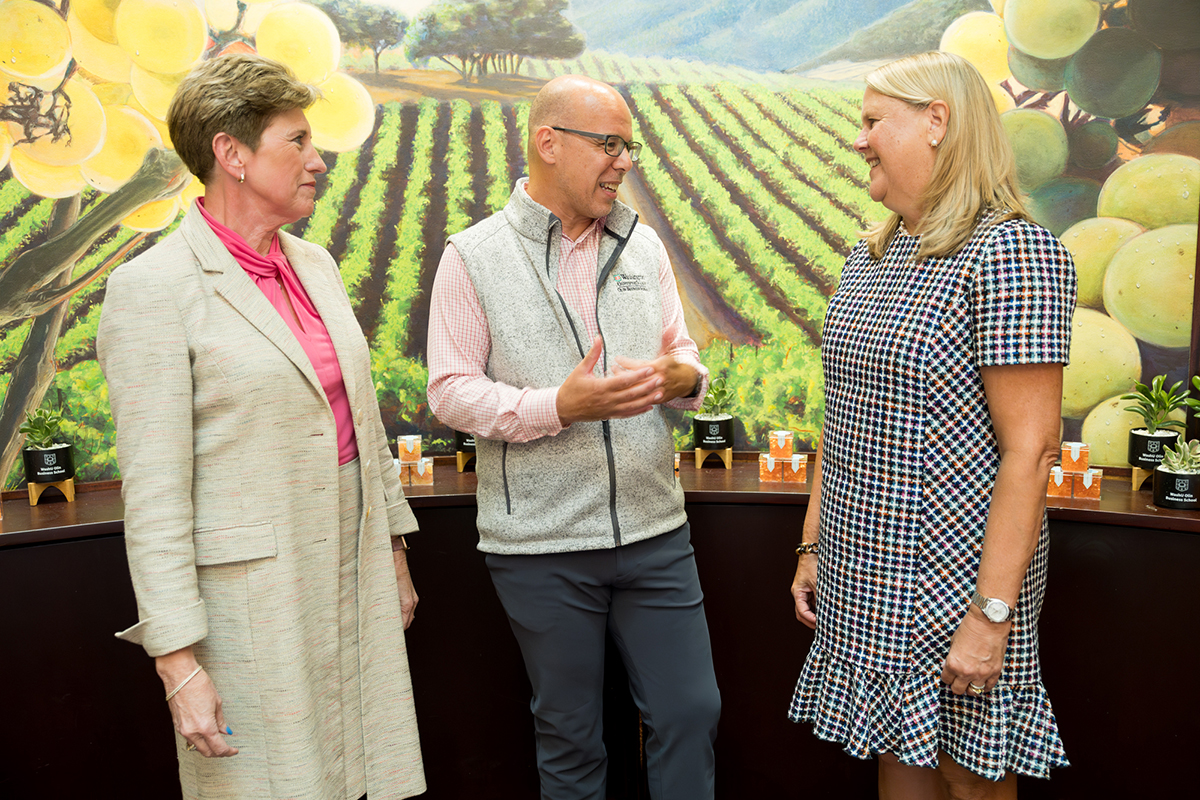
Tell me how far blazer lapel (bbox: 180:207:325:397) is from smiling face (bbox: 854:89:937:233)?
3.63ft

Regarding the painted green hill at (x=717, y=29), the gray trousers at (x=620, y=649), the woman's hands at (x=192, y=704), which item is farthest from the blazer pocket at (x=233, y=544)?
the painted green hill at (x=717, y=29)

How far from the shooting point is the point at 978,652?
1.46 m

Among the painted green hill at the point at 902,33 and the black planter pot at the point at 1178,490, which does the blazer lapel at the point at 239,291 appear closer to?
the painted green hill at the point at 902,33

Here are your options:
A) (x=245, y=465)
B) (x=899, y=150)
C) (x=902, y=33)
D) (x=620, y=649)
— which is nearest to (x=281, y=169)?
(x=245, y=465)

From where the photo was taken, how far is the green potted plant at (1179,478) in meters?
2.22

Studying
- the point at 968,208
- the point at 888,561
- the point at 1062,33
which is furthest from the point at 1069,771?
the point at 1062,33

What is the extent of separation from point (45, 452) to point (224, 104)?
58.1 inches

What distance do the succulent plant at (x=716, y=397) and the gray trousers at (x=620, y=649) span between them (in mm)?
851

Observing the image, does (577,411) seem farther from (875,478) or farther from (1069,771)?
(1069,771)

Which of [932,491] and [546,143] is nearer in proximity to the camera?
[932,491]

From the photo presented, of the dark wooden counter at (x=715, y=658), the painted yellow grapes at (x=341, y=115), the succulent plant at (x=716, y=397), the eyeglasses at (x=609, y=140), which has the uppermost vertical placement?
the painted yellow grapes at (x=341, y=115)

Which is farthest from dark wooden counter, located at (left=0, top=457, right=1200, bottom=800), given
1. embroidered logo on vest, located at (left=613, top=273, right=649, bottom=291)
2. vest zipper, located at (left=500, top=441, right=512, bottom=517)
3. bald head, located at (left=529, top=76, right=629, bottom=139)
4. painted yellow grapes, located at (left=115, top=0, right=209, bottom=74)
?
painted yellow grapes, located at (left=115, top=0, right=209, bottom=74)

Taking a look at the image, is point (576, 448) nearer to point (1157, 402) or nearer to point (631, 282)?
point (631, 282)

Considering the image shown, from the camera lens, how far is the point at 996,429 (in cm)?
147
